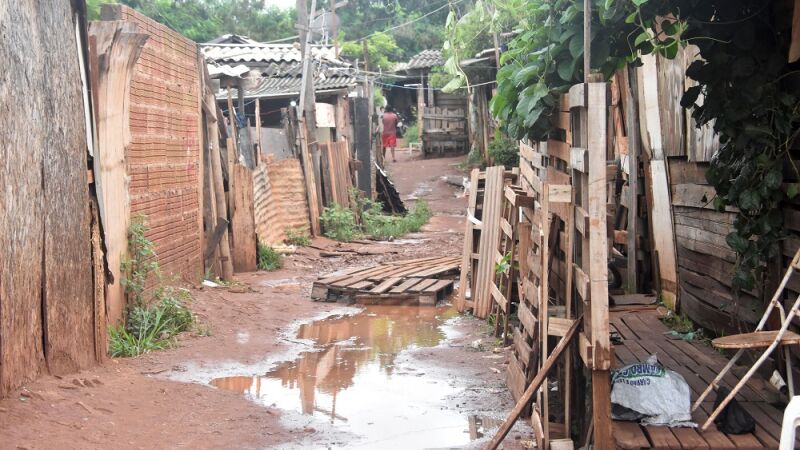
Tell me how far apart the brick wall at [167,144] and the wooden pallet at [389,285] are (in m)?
1.64

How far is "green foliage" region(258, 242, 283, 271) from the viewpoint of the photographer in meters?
12.5

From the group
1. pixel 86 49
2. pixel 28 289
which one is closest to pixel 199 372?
pixel 28 289

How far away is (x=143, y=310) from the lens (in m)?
7.84

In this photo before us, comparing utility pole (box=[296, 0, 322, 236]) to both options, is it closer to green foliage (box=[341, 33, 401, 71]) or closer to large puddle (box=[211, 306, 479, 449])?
large puddle (box=[211, 306, 479, 449])

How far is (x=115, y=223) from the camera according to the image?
7.50 metres

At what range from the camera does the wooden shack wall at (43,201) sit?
4957 millimetres

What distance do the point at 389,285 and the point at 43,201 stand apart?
5846 mm

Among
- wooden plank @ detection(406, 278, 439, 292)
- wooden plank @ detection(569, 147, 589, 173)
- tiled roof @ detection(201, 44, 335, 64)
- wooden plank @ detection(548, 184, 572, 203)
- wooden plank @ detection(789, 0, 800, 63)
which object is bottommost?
wooden plank @ detection(406, 278, 439, 292)

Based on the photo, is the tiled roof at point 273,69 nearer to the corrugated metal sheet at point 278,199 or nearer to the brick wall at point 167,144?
the corrugated metal sheet at point 278,199

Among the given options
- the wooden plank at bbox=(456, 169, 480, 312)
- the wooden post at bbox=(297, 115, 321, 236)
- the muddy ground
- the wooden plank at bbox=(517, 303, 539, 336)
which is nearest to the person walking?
the wooden post at bbox=(297, 115, 321, 236)

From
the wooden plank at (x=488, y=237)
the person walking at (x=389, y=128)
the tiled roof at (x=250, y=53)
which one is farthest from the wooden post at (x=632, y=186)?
the person walking at (x=389, y=128)

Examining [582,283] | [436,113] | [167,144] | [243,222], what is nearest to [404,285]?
[243,222]

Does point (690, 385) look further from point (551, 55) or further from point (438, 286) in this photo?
point (438, 286)

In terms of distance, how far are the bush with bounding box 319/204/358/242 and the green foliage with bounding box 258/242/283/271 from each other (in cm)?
311
